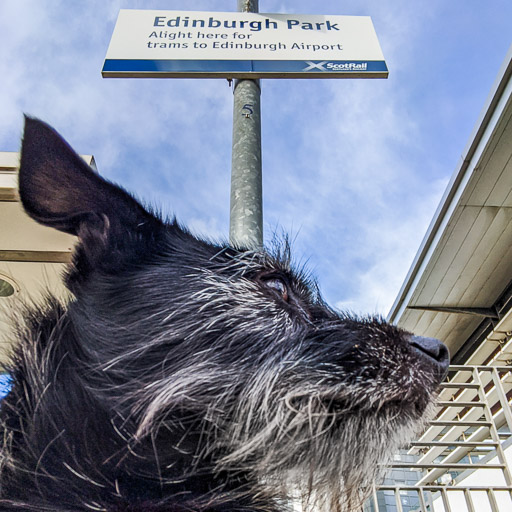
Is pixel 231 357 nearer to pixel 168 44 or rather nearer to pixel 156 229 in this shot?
pixel 156 229

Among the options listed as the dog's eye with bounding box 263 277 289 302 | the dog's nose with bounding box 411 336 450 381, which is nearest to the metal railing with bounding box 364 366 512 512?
the dog's nose with bounding box 411 336 450 381

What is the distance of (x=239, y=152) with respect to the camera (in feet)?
6.95

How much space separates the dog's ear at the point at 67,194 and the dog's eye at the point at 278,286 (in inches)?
17.5

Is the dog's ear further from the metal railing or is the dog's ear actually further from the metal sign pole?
the metal railing

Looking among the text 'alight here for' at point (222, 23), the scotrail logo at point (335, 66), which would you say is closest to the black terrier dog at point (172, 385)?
the scotrail logo at point (335, 66)

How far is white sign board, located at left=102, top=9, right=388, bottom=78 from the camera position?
2.45 metres

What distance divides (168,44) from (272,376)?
7.14 ft

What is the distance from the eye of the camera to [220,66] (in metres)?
2.42

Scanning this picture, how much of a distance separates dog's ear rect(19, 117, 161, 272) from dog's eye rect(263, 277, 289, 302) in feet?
1.46

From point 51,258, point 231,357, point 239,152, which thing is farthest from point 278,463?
point 51,258

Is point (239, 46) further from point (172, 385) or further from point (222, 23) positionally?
point (172, 385)

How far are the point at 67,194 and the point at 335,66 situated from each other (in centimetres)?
187

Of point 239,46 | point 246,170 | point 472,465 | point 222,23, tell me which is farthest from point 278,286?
point 472,465

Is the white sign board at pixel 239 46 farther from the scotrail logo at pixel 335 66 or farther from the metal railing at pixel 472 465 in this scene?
the metal railing at pixel 472 465
